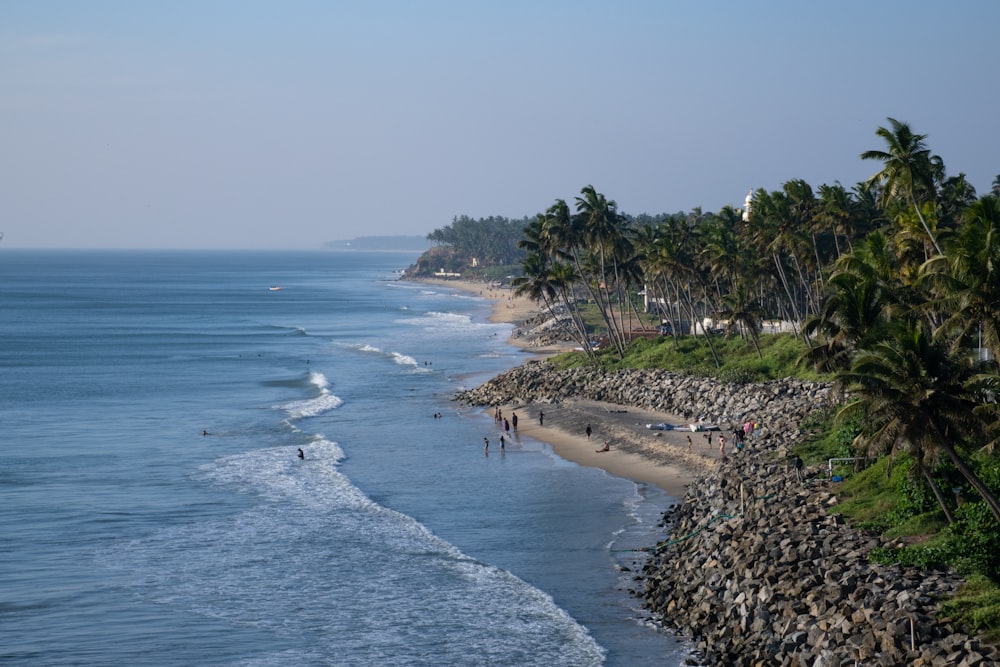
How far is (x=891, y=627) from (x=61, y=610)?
2494 centimetres

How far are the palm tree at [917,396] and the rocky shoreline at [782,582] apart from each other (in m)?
3.37

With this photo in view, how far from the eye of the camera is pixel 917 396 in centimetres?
2738

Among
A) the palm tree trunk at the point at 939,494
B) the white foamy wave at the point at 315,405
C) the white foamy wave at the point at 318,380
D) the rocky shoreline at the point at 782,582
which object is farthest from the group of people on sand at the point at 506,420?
the palm tree trunk at the point at 939,494

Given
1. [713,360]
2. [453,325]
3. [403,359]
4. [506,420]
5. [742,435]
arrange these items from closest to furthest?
1. [742,435]
2. [506,420]
3. [713,360]
4. [403,359]
5. [453,325]

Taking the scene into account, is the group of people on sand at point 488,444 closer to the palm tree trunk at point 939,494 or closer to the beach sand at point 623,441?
the beach sand at point 623,441

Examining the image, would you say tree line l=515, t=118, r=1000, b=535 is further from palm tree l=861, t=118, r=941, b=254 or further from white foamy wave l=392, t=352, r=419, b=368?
white foamy wave l=392, t=352, r=419, b=368

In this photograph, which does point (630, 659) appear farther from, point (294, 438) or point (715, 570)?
point (294, 438)

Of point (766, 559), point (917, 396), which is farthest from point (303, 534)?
point (917, 396)

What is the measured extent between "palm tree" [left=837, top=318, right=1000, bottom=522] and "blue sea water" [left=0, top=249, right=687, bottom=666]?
8.45 metres

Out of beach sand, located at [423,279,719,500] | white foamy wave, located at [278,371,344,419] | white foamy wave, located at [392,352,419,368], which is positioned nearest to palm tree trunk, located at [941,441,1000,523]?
beach sand, located at [423,279,719,500]

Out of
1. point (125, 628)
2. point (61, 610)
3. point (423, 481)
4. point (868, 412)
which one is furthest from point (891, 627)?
point (423, 481)

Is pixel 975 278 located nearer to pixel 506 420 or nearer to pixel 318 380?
pixel 506 420

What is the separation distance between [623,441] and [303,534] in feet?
70.9

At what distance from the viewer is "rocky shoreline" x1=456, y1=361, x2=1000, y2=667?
2553 cm
